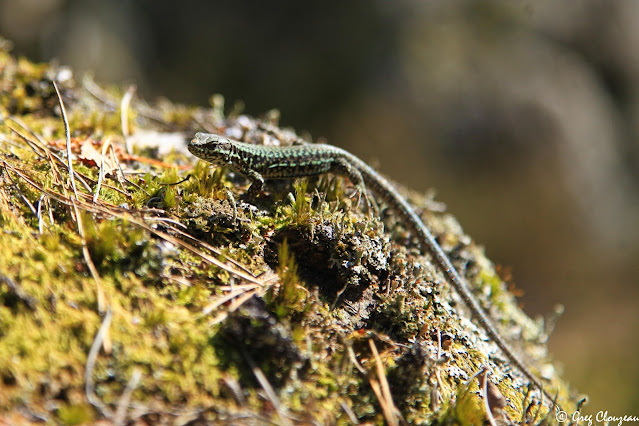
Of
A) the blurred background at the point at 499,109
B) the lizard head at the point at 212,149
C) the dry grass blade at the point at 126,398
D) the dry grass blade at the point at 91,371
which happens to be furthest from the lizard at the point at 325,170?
the blurred background at the point at 499,109

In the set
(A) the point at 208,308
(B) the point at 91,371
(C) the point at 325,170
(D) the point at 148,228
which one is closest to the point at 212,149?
(C) the point at 325,170

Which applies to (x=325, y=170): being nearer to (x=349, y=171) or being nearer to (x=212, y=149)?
(x=349, y=171)

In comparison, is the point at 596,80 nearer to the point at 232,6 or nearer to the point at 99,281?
the point at 232,6

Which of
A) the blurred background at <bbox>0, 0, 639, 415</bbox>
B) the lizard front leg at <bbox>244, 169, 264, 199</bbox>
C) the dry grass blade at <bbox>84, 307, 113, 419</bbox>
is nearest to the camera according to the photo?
Answer: the dry grass blade at <bbox>84, 307, 113, 419</bbox>

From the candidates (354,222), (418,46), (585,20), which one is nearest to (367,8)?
(418,46)

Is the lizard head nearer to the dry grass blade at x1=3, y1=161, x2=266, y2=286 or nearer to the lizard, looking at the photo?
the lizard

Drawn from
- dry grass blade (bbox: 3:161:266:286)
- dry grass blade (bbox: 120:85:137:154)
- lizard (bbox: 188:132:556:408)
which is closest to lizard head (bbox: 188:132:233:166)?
lizard (bbox: 188:132:556:408)
